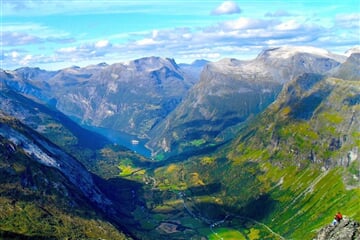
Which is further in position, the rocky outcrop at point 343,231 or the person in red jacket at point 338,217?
the person in red jacket at point 338,217

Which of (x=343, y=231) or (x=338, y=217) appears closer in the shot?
(x=343, y=231)

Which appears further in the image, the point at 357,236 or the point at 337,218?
the point at 337,218

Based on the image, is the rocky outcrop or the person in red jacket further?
the person in red jacket

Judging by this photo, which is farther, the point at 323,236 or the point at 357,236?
the point at 323,236

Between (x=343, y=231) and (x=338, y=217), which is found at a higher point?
(x=338, y=217)
